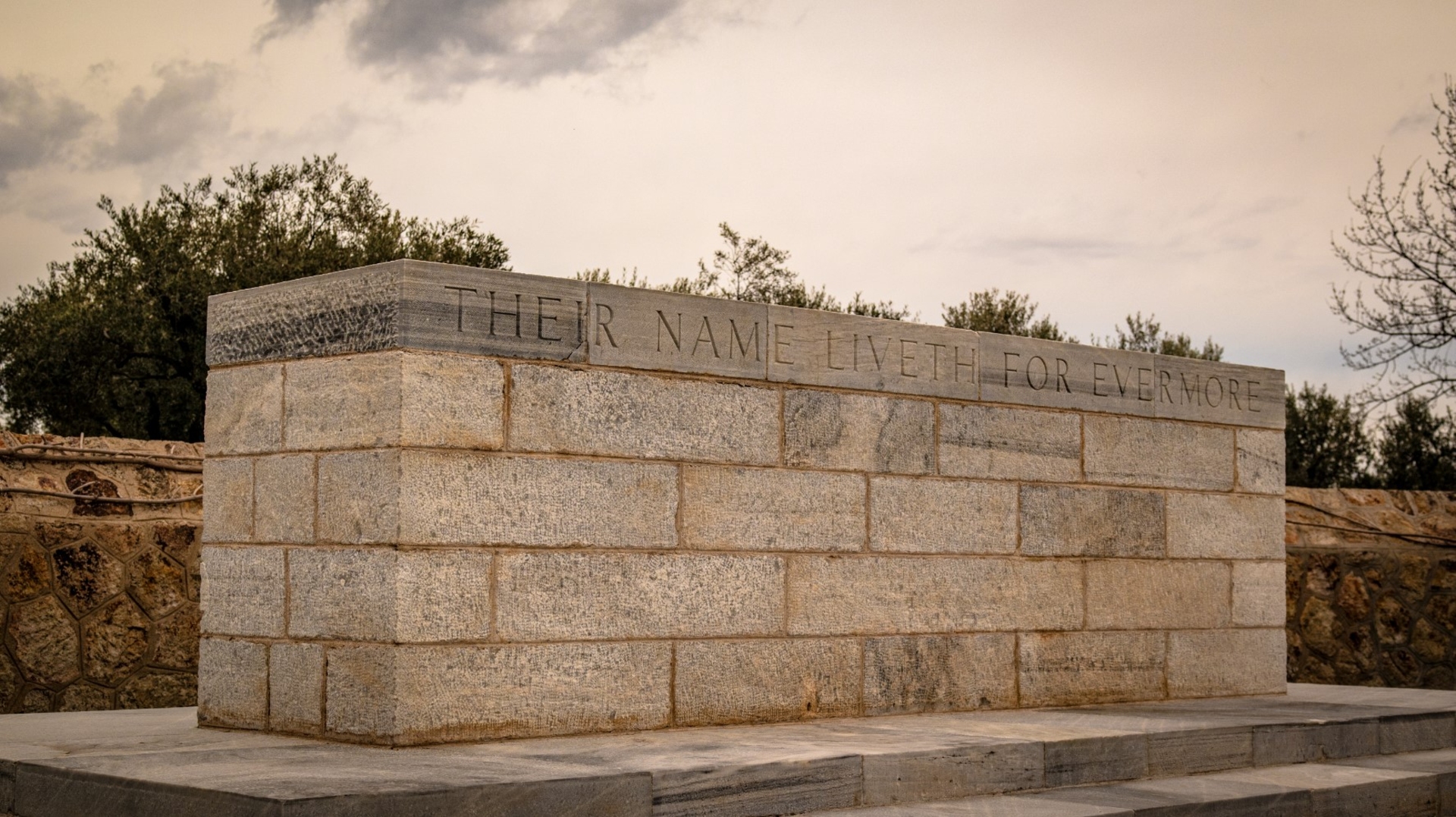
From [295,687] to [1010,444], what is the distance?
3842 millimetres

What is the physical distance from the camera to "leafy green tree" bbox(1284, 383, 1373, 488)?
1222 inches

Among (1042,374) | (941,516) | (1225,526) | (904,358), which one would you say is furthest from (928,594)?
(1225,526)

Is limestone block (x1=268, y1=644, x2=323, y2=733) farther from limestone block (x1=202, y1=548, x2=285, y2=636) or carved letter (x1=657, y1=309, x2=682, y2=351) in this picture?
carved letter (x1=657, y1=309, x2=682, y2=351)

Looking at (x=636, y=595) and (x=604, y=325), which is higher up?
(x=604, y=325)

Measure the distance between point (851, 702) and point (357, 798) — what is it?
3.30 meters

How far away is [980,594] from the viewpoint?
795 centimetres

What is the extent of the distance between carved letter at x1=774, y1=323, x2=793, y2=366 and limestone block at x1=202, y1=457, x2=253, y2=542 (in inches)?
95.1

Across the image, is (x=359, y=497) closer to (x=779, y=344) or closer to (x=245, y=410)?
(x=245, y=410)

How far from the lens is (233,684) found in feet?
22.1

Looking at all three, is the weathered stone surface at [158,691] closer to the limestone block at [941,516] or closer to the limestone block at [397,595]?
the limestone block at [397,595]

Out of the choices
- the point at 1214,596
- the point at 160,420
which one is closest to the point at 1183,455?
the point at 1214,596

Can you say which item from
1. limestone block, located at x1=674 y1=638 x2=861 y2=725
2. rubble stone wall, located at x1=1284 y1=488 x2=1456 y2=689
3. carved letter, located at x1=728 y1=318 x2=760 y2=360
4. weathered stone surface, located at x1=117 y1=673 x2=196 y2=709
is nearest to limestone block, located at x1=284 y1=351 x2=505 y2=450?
carved letter, located at x1=728 y1=318 x2=760 y2=360

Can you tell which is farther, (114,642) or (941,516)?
(114,642)

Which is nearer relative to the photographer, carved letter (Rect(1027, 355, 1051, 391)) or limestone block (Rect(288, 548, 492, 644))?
limestone block (Rect(288, 548, 492, 644))
